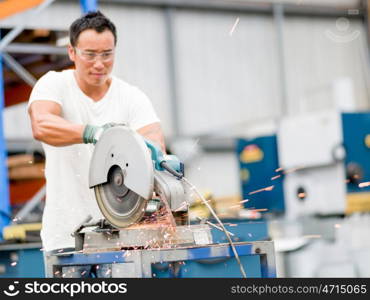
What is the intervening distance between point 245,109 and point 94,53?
30.7 feet

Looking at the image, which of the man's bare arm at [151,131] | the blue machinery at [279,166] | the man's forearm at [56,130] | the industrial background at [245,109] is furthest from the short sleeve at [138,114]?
the blue machinery at [279,166]

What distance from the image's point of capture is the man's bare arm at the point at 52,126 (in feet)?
7.34

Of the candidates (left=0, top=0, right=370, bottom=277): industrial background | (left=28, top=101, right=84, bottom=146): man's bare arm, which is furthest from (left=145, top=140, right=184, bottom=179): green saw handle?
(left=0, top=0, right=370, bottom=277): industrial background

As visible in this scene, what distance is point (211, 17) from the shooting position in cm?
1135

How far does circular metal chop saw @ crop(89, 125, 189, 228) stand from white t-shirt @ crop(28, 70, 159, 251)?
0.85 feet

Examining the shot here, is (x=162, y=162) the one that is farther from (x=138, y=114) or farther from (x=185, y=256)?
(x=138, y=114)

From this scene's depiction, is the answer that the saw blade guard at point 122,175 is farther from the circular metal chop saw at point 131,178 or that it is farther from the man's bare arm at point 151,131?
the man's bare arm at point 151,131

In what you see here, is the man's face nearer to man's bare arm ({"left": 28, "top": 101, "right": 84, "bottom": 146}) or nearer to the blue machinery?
man's bare arm ({"left": 28, "top": 101, "right": 84, "bottom": 146})

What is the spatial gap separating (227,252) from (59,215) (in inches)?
25.7

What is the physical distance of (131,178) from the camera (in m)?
2.03

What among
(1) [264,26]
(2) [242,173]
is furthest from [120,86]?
(1) [264,26]

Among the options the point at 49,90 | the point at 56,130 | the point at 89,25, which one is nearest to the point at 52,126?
the point at 56,130

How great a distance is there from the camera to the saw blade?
204 cm

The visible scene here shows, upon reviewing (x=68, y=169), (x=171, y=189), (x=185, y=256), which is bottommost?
(x=185, y=256)
